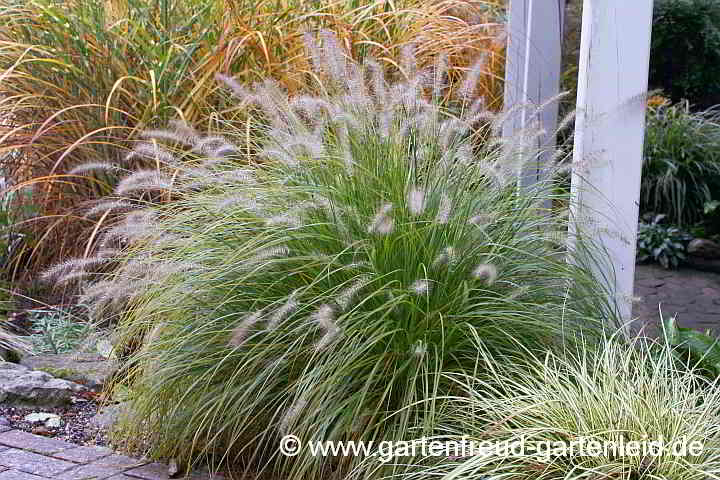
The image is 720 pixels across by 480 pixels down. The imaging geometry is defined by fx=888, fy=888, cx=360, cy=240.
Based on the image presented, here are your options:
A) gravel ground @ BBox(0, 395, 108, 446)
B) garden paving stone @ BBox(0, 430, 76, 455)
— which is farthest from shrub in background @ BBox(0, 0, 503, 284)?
garden paving stone @ BBox(0, 430, 76, 455)

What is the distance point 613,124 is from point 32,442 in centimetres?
260

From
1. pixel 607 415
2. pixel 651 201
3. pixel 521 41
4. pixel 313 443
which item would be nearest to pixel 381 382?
pixel 313 443

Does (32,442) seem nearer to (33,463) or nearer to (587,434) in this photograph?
(33,463)

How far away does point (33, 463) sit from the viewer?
3209mm

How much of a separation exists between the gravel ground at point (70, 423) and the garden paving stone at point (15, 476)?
0.39m

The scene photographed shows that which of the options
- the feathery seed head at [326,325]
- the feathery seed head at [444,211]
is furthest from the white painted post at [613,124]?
the feathery seed head at [326,325]

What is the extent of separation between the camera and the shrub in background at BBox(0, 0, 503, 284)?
4.88 metres

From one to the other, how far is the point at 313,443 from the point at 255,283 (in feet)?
1.94

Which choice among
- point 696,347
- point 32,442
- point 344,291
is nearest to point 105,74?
point 32,442

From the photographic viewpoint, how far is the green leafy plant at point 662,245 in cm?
727

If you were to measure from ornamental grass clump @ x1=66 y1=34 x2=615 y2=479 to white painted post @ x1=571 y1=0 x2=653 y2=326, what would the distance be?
28 centimetres

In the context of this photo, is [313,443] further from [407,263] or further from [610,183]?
[610,183]

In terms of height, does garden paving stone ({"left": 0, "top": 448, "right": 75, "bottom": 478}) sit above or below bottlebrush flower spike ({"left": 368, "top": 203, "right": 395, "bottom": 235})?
below

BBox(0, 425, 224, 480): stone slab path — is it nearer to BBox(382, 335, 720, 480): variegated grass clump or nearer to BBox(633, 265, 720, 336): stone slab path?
BBox(382, 335, 720, 480): variegated grass clump
